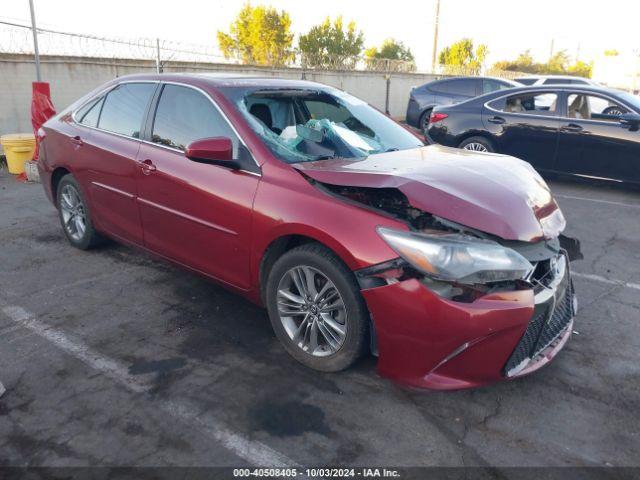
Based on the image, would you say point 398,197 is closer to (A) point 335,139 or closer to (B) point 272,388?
(A) point 335,139

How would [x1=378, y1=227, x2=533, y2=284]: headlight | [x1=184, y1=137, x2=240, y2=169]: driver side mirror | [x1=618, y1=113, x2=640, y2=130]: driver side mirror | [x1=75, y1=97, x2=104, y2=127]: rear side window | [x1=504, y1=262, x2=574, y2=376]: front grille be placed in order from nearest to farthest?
[x1=378, y1=227, x2=533, y2=284]: headlight → [x1=504, y1=262, x2=574, y2=376]: front grille → [x1=184, y1=137, x2=240, y2=169]: driver side mirror → [x1=75, y1=97, x2=104, y2=127]: rear side window → [x1=618, y1=113, x2=640, y2=130]: driver side mirror

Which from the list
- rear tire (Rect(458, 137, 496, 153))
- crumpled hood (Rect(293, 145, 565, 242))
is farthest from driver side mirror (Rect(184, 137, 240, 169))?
rear tire (Rect(458, 137, 496, 153))

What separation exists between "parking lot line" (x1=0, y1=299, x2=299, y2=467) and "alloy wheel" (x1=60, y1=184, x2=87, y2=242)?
130 cm

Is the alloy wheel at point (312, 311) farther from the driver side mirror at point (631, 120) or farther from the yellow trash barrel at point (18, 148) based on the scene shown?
the yellow trash barrel at point (18, 148)

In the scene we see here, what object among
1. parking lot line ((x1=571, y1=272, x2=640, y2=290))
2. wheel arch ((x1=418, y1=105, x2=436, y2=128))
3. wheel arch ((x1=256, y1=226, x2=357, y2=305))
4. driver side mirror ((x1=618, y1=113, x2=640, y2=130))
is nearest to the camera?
wheel arch ((x1=256, y1=226, x2=357, y2=305))

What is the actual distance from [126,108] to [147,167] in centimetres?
77

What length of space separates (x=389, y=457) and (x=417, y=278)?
0.83 m

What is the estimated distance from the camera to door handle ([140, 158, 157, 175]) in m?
3.83

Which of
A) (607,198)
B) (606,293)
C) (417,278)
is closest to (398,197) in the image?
(417,278)

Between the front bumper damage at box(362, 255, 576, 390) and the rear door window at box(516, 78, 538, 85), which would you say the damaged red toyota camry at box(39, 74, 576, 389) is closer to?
the front bumper damage at box(362, 255, 576, 390)

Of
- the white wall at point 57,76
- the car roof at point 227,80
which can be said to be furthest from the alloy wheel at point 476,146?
the car roof at point 227,80

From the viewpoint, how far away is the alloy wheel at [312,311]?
2982mm

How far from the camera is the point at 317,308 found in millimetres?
3053

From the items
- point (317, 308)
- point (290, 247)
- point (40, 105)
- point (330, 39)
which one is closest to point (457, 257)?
point (317, 308)
